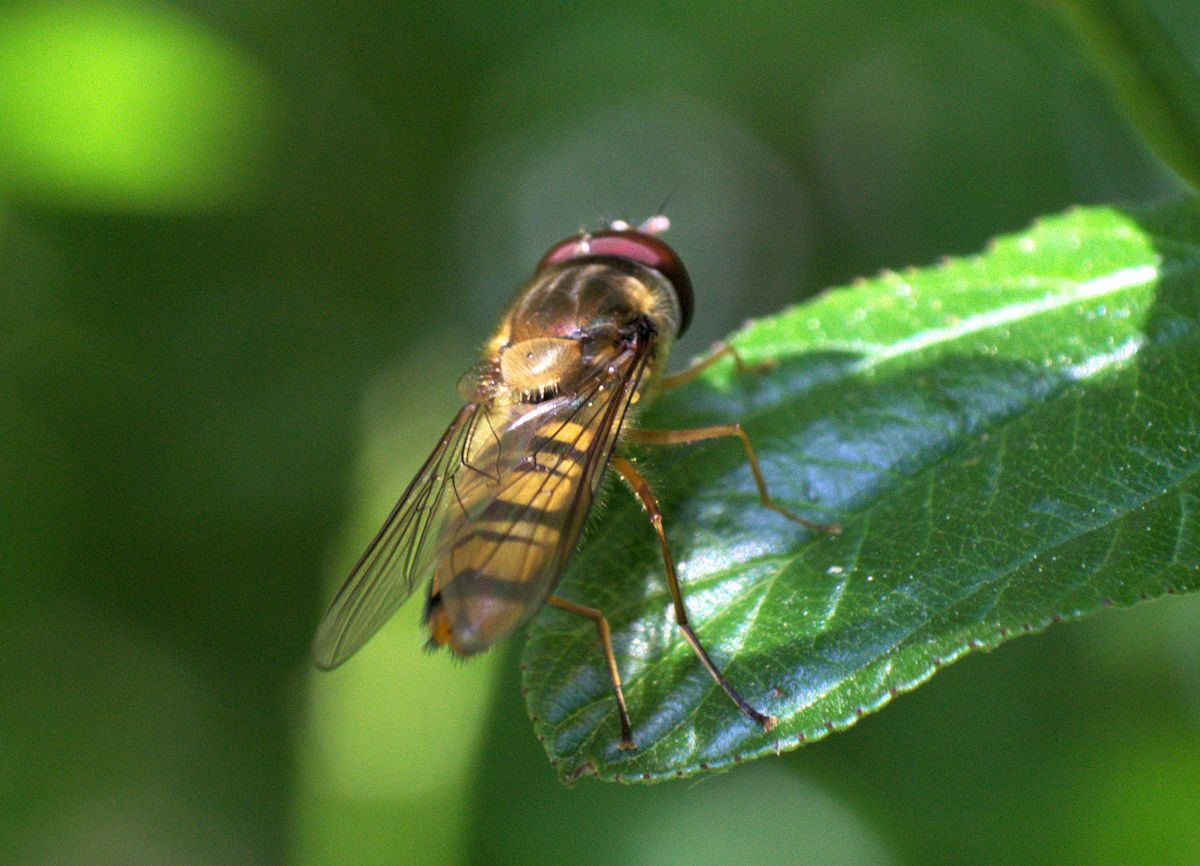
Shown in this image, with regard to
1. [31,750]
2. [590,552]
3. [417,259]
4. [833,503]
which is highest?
[833,503]

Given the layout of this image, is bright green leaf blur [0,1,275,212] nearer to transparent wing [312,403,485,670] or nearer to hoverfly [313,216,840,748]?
hoverfly [313,216,840,748]

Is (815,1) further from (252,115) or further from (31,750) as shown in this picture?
(31,750)

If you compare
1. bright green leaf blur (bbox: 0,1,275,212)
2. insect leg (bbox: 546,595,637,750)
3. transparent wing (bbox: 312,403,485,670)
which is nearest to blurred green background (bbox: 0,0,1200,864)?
bright green leaf blur (bbox: 0,1,275,212)

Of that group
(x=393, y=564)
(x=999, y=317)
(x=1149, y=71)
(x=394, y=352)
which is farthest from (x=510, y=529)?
(x=394, y=352)

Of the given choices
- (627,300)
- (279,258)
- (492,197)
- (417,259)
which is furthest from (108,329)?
(627,300)

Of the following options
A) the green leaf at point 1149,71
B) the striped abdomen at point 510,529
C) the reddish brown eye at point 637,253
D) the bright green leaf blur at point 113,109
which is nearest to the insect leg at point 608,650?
the striped abdomen at point 510,529

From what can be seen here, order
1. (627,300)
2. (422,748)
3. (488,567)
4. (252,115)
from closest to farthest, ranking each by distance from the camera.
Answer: (488,567) < (627,300) < (422,748) < (252,115)

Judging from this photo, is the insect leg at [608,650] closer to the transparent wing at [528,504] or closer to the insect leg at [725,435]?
the transparent wing at [528,504]
